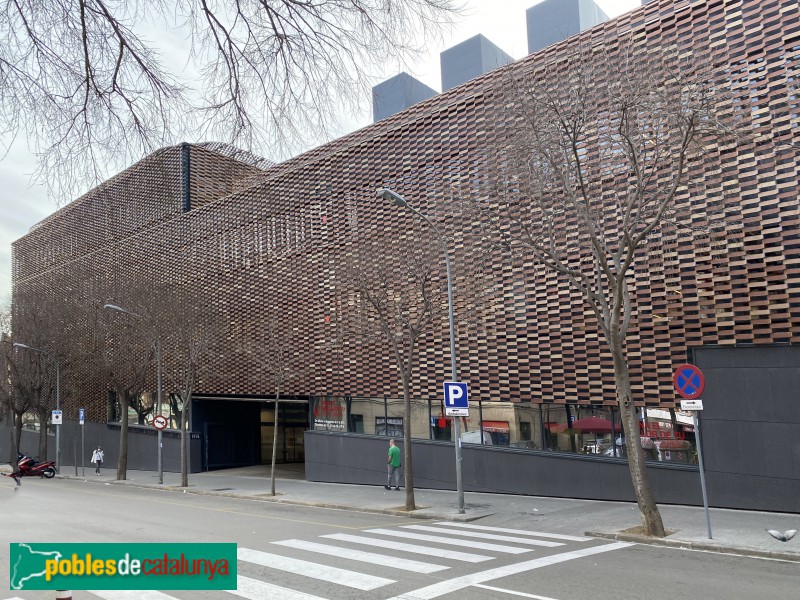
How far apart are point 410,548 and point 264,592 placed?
3.35 meters

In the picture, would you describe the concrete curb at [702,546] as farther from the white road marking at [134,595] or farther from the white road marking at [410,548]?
the white road marking at [134,595]

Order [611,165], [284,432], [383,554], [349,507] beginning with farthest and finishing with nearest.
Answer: [284,432] < [349,507] < [611,165] < [383,554]

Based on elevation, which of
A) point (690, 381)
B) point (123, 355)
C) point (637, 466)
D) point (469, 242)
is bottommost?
point (637, 466)

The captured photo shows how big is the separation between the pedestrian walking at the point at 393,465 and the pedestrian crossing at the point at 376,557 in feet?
19.4

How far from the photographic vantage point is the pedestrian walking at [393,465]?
18938 mm

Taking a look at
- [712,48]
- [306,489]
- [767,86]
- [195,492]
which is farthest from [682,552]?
[195,492]

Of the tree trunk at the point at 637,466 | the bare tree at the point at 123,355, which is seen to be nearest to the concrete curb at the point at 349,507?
the tree trunk at the point at 637,466

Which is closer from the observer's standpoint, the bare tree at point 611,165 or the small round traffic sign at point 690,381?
the small round traffic sign at point 690,381

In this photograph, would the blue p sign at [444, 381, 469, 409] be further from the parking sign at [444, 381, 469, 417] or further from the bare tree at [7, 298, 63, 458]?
the bare tree at [7, 298, 63, 458]

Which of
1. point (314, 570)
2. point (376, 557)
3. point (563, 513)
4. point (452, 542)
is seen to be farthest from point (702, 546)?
point (314, 570)

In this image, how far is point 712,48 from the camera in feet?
46.3

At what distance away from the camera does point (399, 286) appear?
773 inches

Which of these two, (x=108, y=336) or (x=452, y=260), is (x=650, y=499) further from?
(x=108, y=336)

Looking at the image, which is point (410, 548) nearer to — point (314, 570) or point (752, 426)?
point (314, 570)
